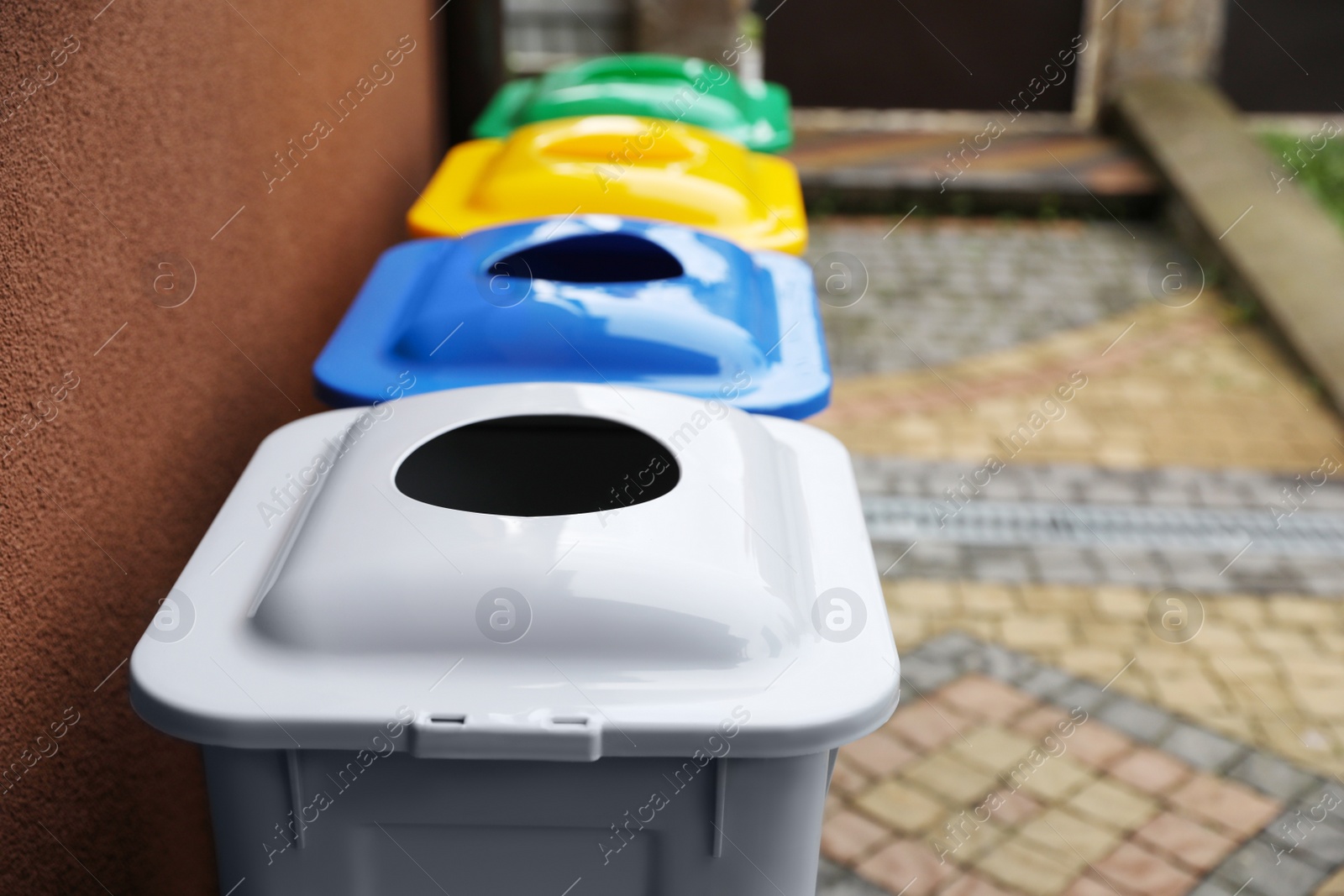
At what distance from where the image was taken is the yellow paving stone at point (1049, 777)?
11.0ft

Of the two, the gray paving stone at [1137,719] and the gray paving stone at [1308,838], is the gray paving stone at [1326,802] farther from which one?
the gray paving stone at [1137,719]

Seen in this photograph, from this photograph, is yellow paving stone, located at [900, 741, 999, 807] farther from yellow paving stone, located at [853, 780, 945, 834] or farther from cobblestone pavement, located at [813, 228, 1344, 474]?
cobblestone pavement, located at [813, 228, 1344, 474]

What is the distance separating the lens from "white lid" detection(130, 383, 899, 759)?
1.51 meters

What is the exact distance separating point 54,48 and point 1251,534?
4557 millimetres

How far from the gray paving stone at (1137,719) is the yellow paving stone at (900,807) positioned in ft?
2.45

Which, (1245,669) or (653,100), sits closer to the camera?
(1245,669)

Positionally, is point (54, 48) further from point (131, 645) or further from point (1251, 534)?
point (1251, 534)

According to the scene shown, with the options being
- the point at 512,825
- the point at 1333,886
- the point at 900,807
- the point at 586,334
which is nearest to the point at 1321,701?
the point at 1333,886

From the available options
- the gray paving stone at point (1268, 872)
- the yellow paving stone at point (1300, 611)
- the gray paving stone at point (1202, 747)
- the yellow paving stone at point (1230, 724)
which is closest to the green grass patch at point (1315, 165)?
the yellow paving stone at point (1300, 611)

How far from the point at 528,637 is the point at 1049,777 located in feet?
7.77

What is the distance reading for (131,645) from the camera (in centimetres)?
212

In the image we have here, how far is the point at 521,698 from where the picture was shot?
5.02ft

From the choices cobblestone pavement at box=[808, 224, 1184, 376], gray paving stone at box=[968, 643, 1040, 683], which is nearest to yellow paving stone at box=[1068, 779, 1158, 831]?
gray paving stone at box=[968, 643, 1040, 683]

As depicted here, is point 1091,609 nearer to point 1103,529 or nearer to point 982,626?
point 982,626
